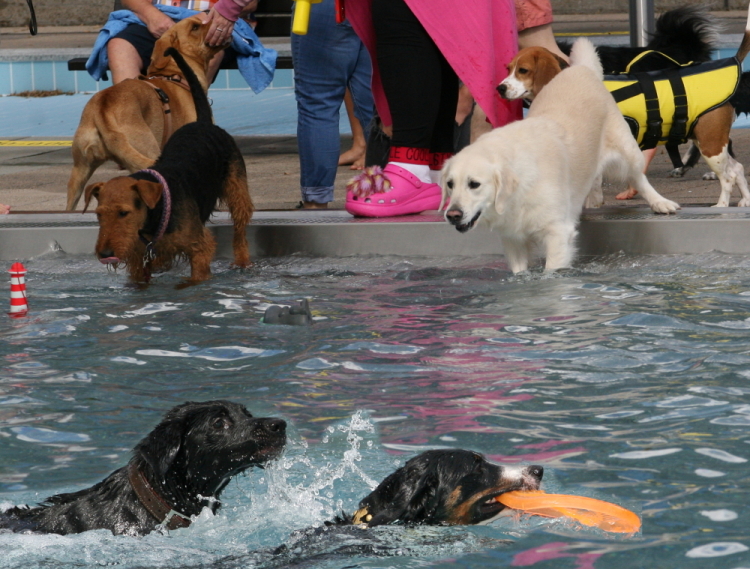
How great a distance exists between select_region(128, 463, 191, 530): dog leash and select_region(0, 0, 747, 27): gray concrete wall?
18.6 metres

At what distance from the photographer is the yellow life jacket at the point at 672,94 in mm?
6551

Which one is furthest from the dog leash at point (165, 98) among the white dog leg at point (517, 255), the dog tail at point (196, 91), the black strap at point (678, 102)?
the black strap at point (678, 102)

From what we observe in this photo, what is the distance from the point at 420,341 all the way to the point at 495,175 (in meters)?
1.09

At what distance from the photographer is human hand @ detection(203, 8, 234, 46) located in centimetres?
733

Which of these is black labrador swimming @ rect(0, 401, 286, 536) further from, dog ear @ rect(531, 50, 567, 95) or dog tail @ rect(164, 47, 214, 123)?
dog tail @ rect(164, 47, 214, 123)

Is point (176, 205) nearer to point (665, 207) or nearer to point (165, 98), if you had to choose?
point (165, 98)

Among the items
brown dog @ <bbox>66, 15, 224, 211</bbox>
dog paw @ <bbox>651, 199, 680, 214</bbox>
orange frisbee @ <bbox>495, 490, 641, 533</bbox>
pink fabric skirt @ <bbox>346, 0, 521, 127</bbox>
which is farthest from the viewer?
brown dog @ <bbox>66, 15, 224, 211</bbox>

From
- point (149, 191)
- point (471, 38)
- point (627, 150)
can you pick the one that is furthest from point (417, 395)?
point (627, 150)

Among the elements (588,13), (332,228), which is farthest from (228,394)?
(588,13)

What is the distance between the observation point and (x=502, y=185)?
16.5 feet

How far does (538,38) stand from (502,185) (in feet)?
7.70

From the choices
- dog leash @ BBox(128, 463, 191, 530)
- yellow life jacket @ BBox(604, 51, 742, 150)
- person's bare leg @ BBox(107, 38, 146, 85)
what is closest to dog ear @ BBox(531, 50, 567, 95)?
yellow life jacket @ BBox(604, 51, 742, 150)

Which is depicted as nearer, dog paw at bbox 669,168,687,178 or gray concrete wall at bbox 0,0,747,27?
dog paw at bbox 669,168,687,178

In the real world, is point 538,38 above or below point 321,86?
above
